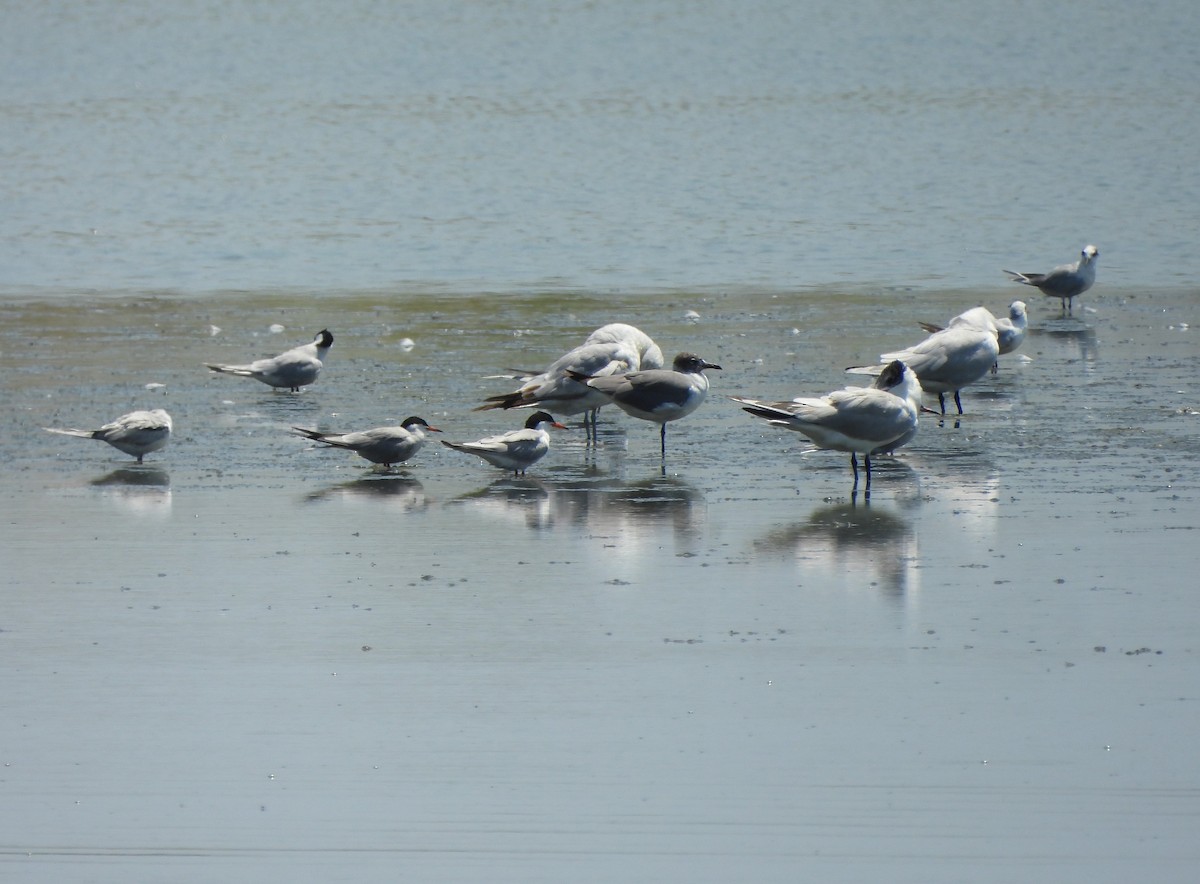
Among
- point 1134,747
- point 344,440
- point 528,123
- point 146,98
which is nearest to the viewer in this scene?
point 1134,747

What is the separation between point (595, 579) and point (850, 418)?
247cm

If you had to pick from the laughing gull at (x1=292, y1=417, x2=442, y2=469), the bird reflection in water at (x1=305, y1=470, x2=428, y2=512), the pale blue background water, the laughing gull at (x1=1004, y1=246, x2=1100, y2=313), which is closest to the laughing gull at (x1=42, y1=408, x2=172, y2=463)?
the laughing gull at (x1=292, y1=417, x2=442, y2=469)

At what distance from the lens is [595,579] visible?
893 centimetres

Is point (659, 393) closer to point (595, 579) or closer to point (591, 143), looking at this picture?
point (595, 579)

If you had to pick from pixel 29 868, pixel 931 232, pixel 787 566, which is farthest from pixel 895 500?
pixel 931 232

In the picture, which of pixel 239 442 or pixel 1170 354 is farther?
pixel 1170 354

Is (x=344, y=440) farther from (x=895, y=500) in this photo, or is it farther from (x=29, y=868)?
(x=29, y=868)

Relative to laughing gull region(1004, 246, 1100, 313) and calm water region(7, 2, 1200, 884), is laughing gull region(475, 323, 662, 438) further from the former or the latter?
laughing gull region(1004, 246, 1100, 313)

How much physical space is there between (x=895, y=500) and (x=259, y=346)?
27.0 feet

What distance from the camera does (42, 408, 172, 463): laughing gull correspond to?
1177 centimetres

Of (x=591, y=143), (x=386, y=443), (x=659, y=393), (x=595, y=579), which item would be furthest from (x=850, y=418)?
(x=591, y=143)

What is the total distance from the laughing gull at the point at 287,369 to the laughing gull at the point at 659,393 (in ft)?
10.6

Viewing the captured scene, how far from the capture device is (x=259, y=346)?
17.2 meters

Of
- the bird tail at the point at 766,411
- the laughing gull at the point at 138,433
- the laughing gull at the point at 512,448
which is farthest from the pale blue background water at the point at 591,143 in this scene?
the bird tail at the point at 766,411
